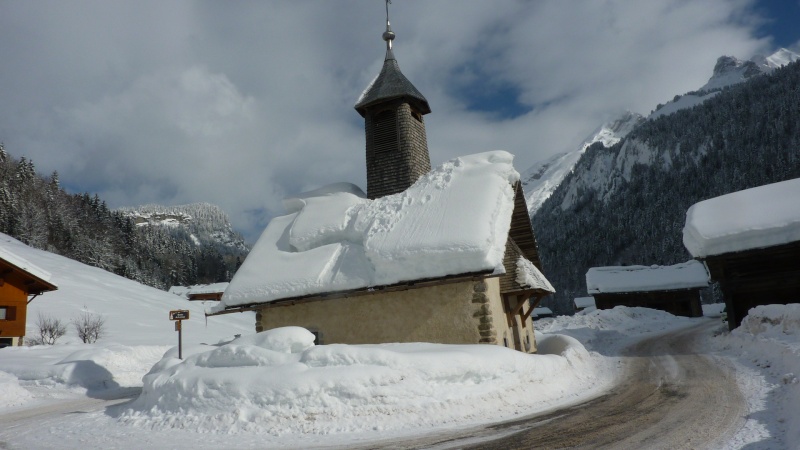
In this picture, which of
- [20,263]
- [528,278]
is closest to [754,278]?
[528,278]

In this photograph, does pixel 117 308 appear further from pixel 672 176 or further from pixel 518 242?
pixel 672 176

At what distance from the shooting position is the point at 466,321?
12336mm

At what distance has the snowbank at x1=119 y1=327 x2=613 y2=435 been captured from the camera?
7750mm

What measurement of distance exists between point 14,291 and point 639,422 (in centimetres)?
3346

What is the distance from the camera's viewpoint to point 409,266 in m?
12.7

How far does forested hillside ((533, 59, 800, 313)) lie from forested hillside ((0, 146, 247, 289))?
79.2 meters

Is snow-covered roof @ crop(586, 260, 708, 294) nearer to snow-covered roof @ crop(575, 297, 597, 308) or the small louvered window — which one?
snow-covered roof @ crop(575, 297, 597, 308)

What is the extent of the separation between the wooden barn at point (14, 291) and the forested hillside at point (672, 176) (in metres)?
81.2

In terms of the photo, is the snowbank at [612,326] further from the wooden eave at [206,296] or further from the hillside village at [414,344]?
the wooden eave at [206,296]

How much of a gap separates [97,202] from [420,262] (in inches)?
3967

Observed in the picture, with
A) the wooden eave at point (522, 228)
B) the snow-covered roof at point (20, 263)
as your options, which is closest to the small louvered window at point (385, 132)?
the wooden eave at point (522, 228)

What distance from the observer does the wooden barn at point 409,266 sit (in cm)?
1241

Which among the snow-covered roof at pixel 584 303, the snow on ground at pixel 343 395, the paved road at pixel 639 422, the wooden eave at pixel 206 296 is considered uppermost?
the wooden eave at pixel 206 296

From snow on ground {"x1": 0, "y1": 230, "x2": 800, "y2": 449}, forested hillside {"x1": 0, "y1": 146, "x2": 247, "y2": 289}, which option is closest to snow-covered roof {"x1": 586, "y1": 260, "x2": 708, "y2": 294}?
snow on ground {"x1": 0, "y1": 230, "x2": 800, "y2": 449}
